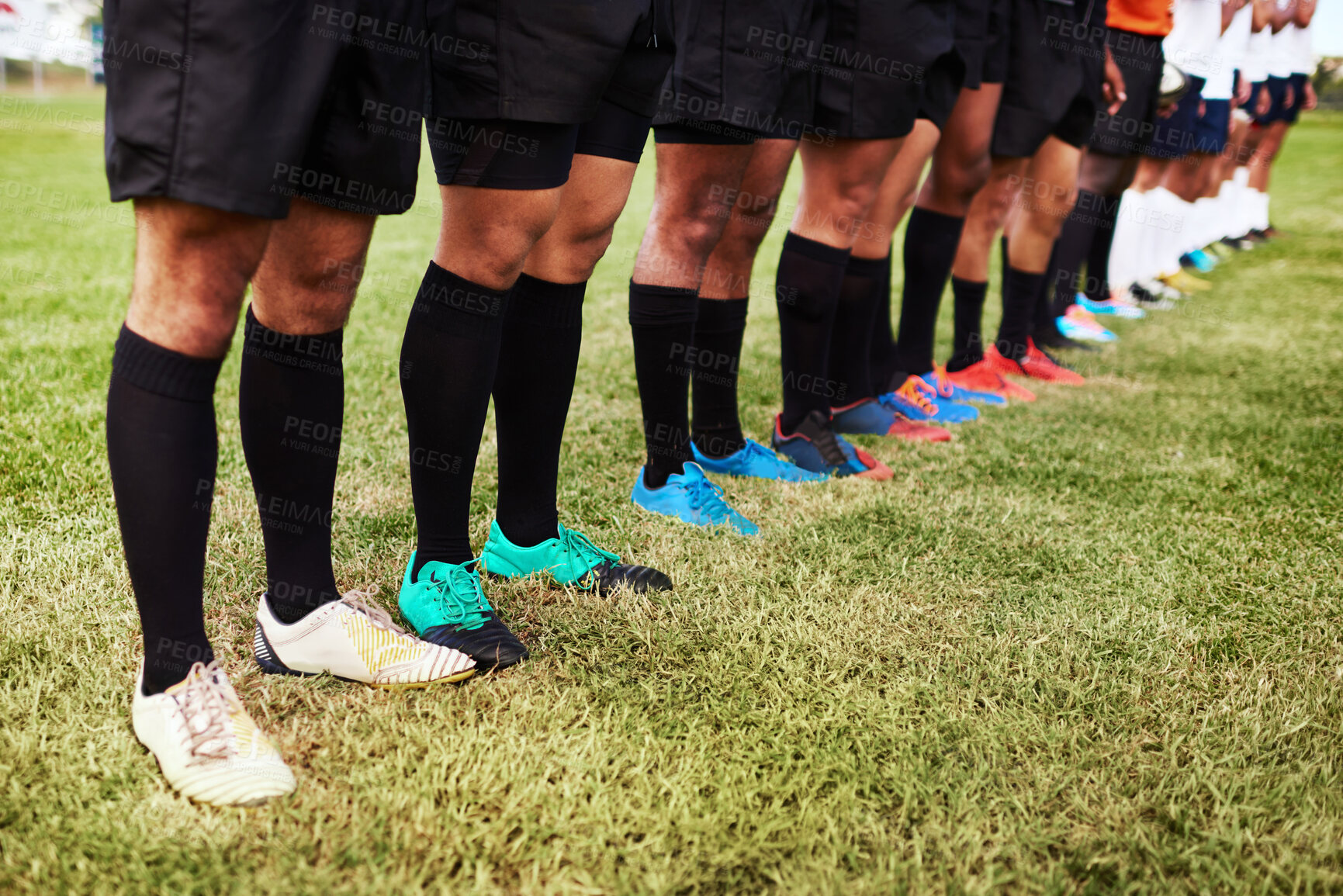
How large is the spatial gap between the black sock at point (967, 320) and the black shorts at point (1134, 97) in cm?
103

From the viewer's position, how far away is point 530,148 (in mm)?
1520

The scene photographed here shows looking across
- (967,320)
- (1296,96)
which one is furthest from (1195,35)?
(1296,96)

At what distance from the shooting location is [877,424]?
3162 millimetres

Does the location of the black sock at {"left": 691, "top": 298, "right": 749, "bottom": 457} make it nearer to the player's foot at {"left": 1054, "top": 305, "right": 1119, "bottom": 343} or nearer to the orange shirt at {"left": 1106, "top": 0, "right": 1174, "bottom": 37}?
the orange shirt at {"left": 1106, "top": 0, "right": 1174, "bottom": 37}

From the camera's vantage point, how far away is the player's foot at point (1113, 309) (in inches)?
223

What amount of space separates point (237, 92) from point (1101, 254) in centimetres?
570

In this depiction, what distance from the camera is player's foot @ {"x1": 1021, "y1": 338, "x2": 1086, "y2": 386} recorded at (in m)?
4.10

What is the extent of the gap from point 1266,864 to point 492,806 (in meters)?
1.04


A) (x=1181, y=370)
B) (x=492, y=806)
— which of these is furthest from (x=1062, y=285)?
(x=492, y=806)

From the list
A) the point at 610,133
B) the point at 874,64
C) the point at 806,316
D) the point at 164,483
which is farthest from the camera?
the point at 806,316

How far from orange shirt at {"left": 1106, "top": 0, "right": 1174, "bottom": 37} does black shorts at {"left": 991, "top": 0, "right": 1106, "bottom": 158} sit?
64 centimetres

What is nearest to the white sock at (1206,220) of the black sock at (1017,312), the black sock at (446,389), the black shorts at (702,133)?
the black sock at (1017,312)

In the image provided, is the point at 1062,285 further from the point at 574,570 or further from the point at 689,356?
the point at 574,570

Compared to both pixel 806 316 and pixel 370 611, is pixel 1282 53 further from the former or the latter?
pixel 370 611
